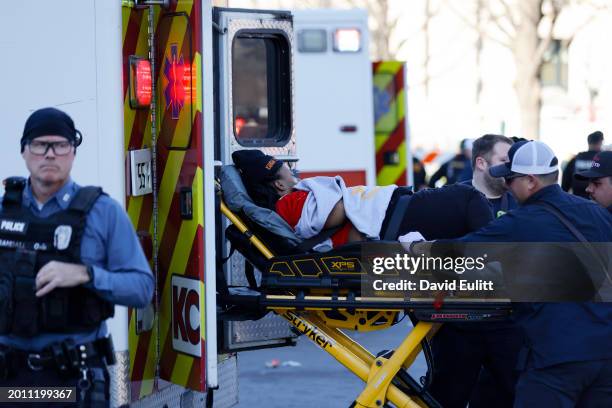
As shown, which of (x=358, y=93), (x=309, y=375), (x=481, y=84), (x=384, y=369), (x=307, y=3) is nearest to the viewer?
(x=384, y=369)

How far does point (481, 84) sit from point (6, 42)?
1299 inches

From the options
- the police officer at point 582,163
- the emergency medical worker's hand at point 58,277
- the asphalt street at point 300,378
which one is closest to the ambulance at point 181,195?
the emergency medical worker's hand at point 58,277

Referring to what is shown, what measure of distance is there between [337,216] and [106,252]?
1.77 metres

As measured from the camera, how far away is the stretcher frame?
5.13 metres

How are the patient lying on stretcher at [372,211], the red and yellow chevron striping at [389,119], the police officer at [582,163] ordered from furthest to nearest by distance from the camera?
the red and yellow chevron striping at [389,119] < the police officer at [582,163] < the patient lying on stretcher at [372,211]

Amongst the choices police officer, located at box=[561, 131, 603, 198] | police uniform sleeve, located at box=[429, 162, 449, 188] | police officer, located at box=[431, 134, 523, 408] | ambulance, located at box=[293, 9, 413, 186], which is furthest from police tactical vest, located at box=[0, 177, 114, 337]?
police uniform sleeve, located at box=[429, 162, 449, 188]

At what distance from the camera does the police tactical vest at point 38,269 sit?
143 inches

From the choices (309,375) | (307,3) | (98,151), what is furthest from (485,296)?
(307,3)

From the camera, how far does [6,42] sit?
4.55 m

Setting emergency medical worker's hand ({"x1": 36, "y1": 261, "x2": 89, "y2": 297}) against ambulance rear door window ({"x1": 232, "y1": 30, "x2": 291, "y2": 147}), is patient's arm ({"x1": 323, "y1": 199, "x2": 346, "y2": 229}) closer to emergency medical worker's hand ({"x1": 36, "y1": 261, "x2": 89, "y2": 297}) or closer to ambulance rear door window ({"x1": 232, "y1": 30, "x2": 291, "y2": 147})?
ambulance rear door window ({"x1": 232, "y1": 30, "x2": 291, "y2": 147})

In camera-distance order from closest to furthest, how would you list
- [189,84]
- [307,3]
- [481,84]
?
1. [189,84]
2. [307,3]
3. [481,84]

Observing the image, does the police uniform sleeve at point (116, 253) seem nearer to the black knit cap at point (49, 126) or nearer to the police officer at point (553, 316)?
the black knit cap at point (49, 126)

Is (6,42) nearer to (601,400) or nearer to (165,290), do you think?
(165,290)

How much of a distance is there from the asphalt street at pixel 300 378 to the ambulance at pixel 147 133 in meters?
2.06
